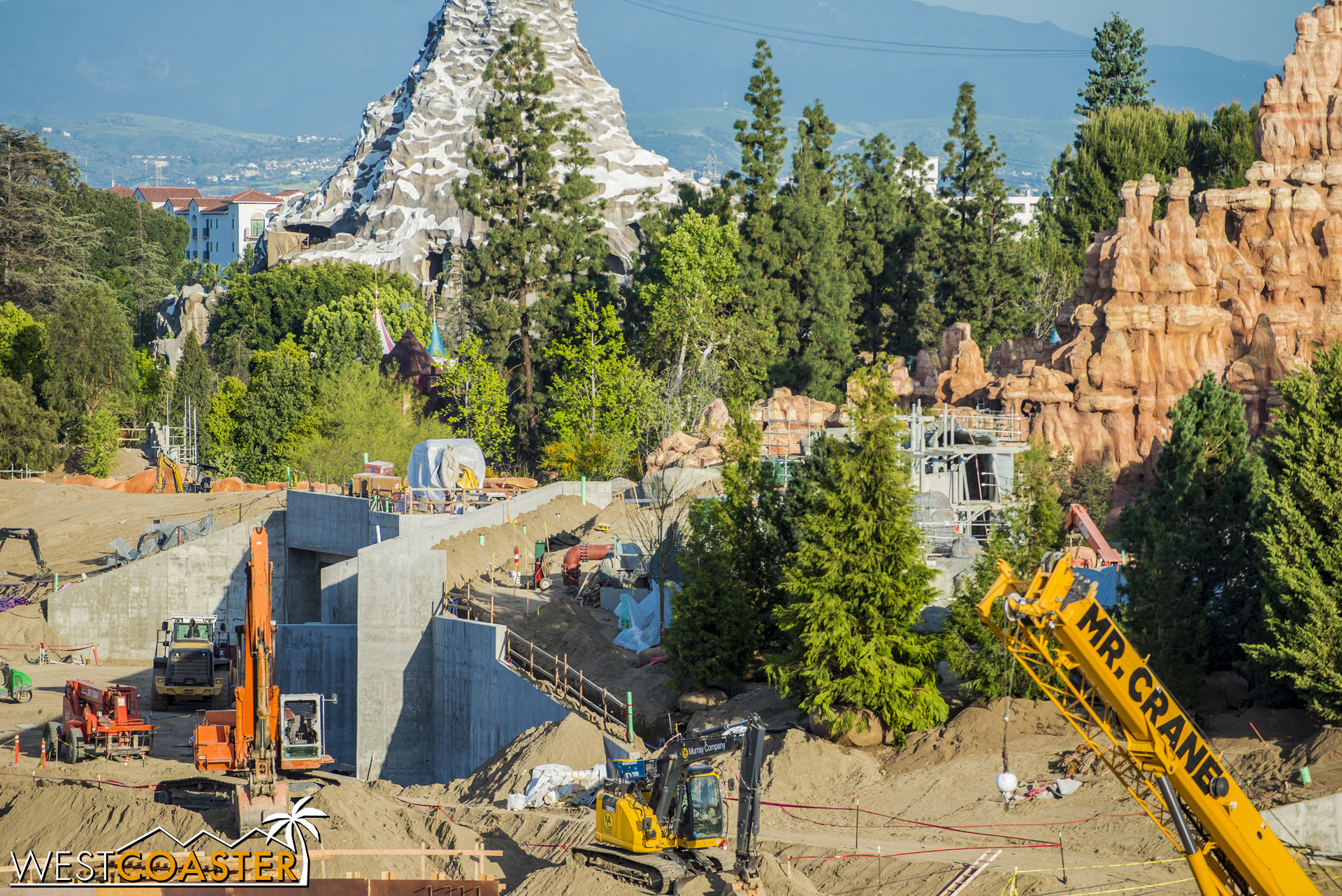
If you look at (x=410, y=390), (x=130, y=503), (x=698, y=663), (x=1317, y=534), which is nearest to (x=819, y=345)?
(x=410, y=390)

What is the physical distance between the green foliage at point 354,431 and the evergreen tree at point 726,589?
31.2 metres

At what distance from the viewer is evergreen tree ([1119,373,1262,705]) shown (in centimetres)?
2669

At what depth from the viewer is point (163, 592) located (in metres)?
49.0

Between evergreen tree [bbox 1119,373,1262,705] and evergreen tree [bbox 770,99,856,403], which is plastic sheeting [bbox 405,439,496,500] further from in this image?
evergreen tree [bbox 1119,373,1262,705]

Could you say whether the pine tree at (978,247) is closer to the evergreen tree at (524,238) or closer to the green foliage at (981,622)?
the evergreen tree at (524,238)

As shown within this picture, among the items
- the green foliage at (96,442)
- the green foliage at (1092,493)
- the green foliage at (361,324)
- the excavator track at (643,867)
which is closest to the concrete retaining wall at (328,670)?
the excavator track at (643,867)

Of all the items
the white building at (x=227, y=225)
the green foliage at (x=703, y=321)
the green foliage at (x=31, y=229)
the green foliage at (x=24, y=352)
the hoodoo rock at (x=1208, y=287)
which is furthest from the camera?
the white building at (x=227, y=225)

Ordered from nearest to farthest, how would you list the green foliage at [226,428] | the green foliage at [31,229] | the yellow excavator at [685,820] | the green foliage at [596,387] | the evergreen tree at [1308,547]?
the yellow excavator at [685,820] → the evergreen tree at [1308,547] → the green foliage at [596,387] → the green foliage at [226,428] → the green foliage at [31,229]

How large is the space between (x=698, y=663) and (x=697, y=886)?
35.7 feet

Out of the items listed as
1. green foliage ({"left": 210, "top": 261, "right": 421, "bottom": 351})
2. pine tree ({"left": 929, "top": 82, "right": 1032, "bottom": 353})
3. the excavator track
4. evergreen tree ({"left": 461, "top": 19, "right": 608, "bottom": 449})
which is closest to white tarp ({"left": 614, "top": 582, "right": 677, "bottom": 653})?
the excavator track

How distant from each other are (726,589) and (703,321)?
34987 millimetres

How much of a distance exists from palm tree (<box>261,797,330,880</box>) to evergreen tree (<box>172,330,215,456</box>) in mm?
62591

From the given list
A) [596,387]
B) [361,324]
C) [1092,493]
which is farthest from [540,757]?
[361,324]

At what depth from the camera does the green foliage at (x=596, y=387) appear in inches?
2434
